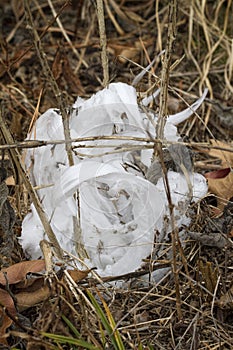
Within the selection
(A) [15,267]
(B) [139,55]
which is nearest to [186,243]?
(A) [15,267]

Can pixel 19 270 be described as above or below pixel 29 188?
below

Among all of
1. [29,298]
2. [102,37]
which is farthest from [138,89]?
[29,298]

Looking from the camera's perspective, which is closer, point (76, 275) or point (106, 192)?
point (76, 275)

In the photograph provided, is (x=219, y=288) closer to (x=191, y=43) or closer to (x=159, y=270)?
(x=159, y=270)

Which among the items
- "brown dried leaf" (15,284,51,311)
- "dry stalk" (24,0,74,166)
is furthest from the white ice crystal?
"brown dried leaf" (15,284,51,311)

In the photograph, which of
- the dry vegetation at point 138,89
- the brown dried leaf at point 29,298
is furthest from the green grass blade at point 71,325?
Result: the brown dried leaf at point 29,298

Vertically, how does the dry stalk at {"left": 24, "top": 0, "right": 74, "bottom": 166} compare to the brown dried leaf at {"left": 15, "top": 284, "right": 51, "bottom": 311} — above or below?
above

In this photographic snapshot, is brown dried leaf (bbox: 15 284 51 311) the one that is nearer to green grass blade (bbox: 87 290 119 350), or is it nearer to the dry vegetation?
the dry vegetation

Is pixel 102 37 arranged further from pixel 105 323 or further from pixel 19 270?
pixel 105 323
